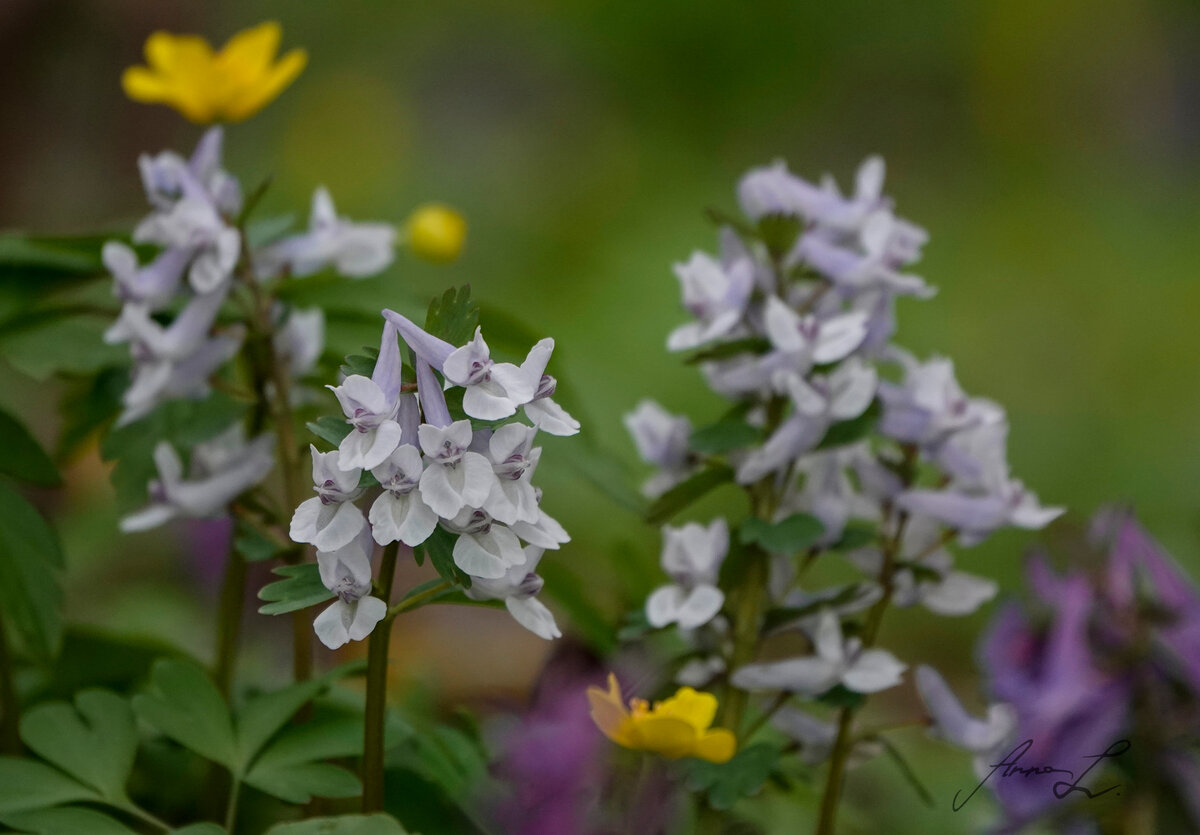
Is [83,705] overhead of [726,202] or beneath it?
beneath

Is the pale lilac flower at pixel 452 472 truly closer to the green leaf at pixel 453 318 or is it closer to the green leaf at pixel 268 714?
the green leaf at pixel 453 318

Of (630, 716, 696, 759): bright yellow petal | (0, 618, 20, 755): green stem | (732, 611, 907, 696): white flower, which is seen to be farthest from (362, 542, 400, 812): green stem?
(0, 618, 20, 755): green stem

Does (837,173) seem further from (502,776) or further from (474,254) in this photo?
(502,776)

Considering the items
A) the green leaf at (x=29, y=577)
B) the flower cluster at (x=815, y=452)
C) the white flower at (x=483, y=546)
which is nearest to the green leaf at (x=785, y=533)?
the flower cluster at (x=815, y=452)

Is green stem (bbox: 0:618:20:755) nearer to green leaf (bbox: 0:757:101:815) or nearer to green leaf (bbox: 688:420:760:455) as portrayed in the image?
green leaf (bbox: 0:757:101:815)

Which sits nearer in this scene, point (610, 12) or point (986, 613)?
point (986, 613)

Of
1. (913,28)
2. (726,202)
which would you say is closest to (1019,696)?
(726,202)
